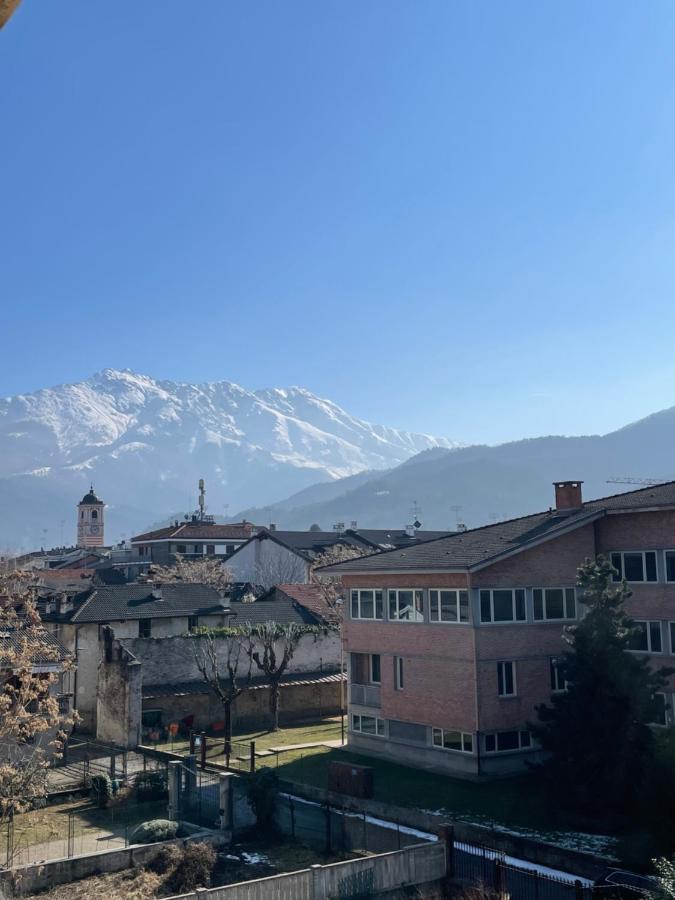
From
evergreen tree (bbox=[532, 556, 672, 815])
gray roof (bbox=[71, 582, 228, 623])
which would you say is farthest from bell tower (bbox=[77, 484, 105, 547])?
evergreen tree (bbox=[532, 556, 672, 815])

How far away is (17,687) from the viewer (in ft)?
125

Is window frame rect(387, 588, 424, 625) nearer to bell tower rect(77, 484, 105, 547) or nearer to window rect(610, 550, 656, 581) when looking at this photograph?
window rect(610, 550, 656, 581)

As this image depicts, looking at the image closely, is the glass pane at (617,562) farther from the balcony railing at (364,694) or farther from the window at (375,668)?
the balcony railing at (364,694)

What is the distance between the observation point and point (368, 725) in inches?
1626

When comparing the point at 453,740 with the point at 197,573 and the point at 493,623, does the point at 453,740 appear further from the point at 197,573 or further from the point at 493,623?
the point at 197,573

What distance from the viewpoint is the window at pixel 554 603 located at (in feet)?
123

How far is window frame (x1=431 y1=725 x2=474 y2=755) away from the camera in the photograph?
3544 cm

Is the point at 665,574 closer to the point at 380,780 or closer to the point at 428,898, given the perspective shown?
the point at 380,780

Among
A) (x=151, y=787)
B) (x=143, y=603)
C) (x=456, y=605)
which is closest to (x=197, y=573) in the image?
(x=143, y=603)

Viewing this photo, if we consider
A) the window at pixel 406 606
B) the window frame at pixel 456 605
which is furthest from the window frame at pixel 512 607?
the window at pixel 406 606

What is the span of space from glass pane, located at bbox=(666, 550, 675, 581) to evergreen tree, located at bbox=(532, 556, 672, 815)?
509 centimetres

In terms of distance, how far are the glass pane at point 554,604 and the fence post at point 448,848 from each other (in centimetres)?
1450

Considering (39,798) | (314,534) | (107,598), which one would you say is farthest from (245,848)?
(314,534)

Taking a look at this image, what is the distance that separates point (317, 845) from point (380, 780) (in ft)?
21.6
